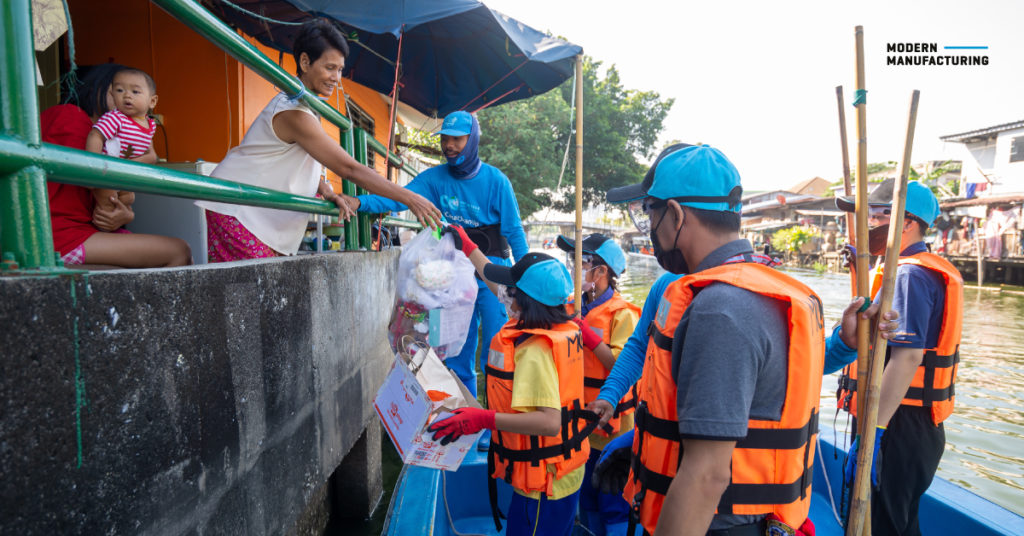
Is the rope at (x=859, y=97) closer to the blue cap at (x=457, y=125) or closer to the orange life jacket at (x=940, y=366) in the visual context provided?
the orange life jacket at (x=940, y=366)

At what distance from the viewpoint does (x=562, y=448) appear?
2.28 meters

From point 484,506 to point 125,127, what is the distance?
3.14 meters

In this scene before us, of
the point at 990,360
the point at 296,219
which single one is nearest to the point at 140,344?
the point at 296,219

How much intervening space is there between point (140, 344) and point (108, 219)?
1.07 metres

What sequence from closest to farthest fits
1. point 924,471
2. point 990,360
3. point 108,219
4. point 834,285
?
point 108,219 < point 924,471 < point 990,360 < point 834,285

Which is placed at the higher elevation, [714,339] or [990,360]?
[714,339]

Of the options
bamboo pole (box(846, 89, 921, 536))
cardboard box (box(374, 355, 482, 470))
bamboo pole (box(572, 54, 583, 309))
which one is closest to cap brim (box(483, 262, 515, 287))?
cardboard box (box(374, 355, 482, 470))

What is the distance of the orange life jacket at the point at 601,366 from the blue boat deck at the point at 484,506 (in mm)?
1011

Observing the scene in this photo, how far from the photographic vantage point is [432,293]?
8.48ft

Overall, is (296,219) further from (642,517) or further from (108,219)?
(642,517)

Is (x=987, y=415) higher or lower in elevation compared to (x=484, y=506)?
lower

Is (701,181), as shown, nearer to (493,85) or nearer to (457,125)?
(457,125)

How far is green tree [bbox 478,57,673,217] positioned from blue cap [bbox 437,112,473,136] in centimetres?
1189

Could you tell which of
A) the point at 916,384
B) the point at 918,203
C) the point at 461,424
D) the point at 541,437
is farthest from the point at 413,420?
the point at 918,203
